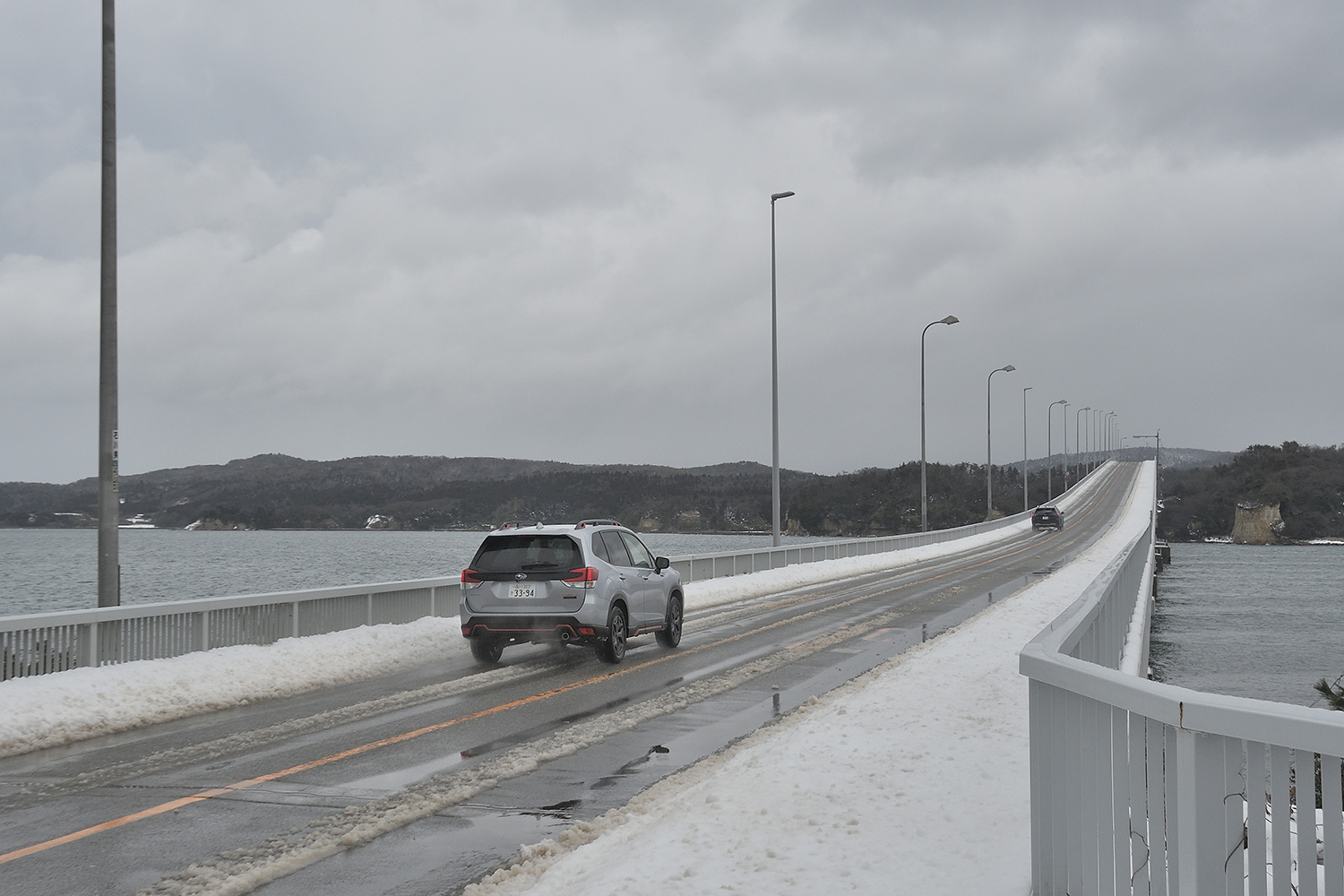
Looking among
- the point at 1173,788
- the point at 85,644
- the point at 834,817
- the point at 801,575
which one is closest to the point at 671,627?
the point at 85,644

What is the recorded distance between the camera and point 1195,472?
634ft

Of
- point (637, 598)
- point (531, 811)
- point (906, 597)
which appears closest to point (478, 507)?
point (906, 597)

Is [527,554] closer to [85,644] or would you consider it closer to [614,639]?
[614,639]

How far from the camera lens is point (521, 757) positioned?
345 inches

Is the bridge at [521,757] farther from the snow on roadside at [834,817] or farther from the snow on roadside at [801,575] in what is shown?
the snow on roadside at [801,575]

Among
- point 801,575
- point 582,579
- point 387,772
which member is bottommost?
point 801,575

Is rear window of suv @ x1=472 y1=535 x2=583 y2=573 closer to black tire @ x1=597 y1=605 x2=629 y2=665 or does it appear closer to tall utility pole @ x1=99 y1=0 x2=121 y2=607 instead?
black tire @ x1=597 y1=605 x2=629 y2=665

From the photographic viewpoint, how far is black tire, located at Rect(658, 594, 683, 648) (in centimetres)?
1700

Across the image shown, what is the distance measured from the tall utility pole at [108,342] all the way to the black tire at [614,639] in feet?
18.9

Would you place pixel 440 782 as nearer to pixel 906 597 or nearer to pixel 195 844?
pixel 195 844

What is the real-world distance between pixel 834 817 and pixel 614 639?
8.30 meters

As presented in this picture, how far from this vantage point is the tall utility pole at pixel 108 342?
12891 mm

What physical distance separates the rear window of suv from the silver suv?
1 centimetres

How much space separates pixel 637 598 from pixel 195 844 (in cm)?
973
